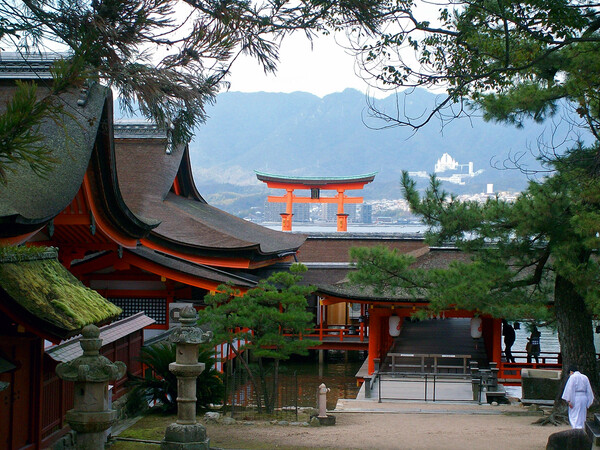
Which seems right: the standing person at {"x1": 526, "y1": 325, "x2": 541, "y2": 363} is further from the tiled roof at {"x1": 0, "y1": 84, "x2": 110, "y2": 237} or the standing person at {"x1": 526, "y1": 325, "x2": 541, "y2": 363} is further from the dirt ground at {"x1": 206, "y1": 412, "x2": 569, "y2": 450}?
the tiled roof at {"x1": 0, "y1": 84, "x2": 110, "y2": 237}

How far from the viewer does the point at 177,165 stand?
2031cm

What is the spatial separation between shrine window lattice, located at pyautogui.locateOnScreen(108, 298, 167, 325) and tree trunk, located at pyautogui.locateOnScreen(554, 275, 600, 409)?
309 inches

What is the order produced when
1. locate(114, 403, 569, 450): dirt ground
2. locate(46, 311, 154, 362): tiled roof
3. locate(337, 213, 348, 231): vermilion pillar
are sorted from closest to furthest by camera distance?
locate(46, 311, 154, 362): tiled roof, locate(114, 403, 569, 450): dirt ground, locate(337, 213, 348, 231): vermilion pillar

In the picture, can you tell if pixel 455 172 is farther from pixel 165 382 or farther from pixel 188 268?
pixel 165 382

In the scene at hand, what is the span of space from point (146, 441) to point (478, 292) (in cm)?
559

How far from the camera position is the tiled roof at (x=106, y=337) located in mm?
7784

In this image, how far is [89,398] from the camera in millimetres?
5961

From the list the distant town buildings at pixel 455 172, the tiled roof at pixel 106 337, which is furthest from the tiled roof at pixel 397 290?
the distant town buildings at pixel 455 172

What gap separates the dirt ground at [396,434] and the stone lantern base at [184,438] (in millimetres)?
852

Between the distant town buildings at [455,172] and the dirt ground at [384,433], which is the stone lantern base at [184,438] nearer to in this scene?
the dirt ground at [384,433]

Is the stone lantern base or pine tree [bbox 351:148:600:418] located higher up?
pine tree [bbox 351:148:600:418]

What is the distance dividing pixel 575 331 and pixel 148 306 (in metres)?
8.38

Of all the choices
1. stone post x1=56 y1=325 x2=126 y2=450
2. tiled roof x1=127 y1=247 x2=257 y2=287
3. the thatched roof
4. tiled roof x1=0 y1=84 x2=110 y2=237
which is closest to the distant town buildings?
tiled roof x1=127 y1=247 x2=257 y2=287

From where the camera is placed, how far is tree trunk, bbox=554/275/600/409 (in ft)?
39.0
